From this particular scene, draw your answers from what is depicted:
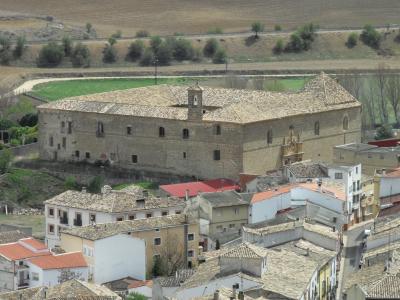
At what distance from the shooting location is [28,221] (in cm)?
6316

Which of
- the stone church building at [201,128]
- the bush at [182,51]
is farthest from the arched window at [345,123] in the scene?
the bush at [182,51]

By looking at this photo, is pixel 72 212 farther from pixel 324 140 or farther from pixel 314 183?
pixel 324 140

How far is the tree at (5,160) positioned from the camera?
71062 millimetres

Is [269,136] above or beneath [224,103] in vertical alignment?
beneath

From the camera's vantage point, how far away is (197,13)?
137m

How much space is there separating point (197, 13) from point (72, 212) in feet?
269

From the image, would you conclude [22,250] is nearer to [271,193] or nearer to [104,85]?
[271,193]

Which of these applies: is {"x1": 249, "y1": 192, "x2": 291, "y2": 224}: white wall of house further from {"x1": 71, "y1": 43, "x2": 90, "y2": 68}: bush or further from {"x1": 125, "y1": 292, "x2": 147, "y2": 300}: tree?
{"x1": 71, "y1": 43, "x2": 90, "y2": 68}: bush

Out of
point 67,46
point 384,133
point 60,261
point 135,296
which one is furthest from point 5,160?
point 67,46

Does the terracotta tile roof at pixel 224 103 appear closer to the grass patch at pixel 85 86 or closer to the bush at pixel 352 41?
the grass patch at pixel 85 86

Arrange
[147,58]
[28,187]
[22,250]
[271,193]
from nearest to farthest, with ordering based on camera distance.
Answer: [22,250], [271,193], [28,187], [147,58]

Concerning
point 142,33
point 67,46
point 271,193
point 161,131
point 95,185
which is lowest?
point 142,33

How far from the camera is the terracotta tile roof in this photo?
6831 centimetres

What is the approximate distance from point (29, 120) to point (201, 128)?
14.7 m
